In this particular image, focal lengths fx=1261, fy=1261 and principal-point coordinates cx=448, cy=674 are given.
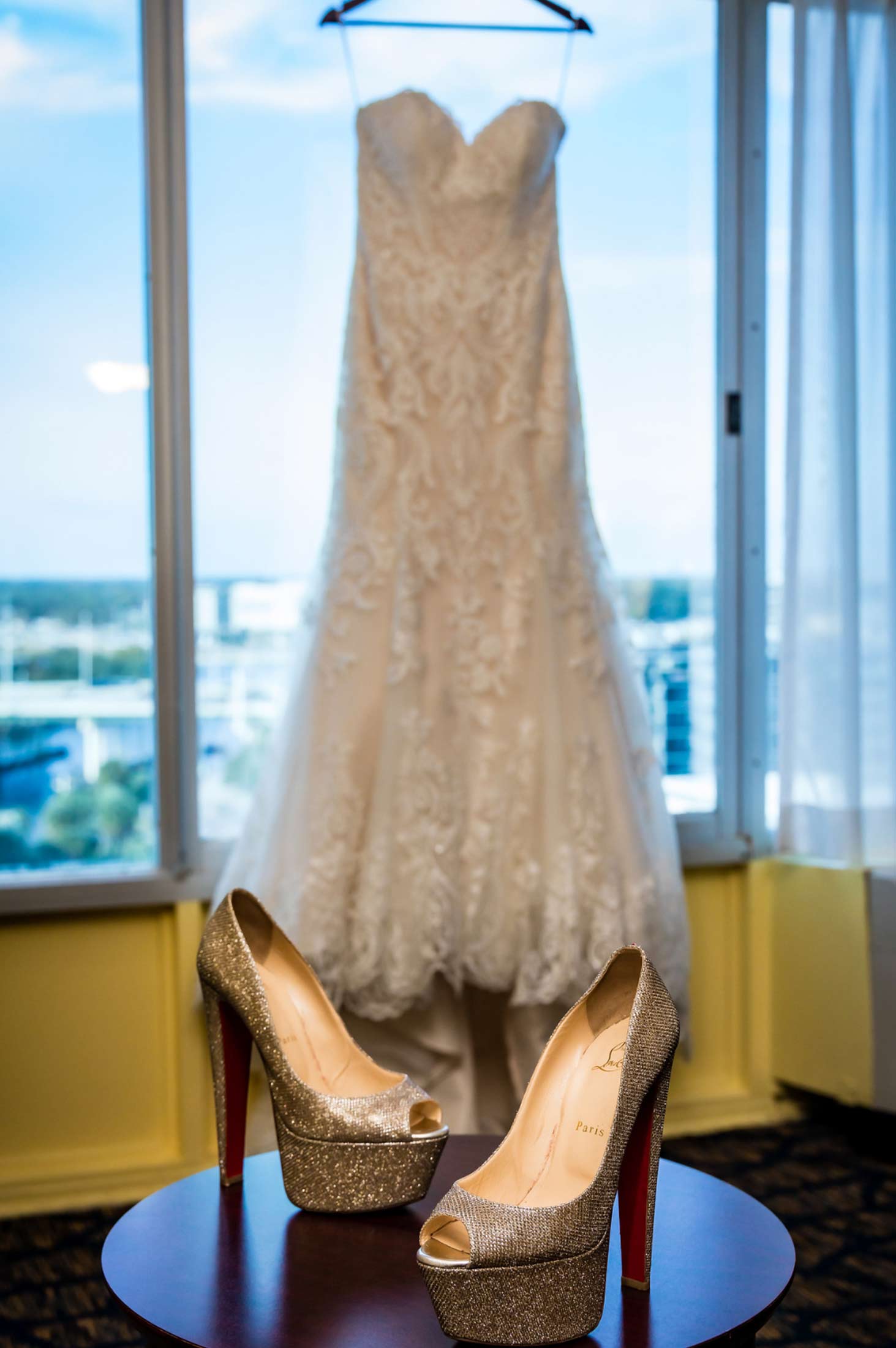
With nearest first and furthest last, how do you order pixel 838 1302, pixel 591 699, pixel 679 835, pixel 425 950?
pixel 838 1302 < pixel 425 950 < pixel 591 699 < pixel 679 835

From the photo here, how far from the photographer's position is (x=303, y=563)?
2.43 metres

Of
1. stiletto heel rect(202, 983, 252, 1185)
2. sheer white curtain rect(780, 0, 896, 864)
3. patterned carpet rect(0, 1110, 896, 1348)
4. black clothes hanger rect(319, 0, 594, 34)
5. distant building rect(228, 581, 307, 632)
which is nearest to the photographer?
stiletto heel rect(202, 983, 252, 1185)

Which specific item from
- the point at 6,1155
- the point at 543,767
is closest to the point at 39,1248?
the point at 6,1155

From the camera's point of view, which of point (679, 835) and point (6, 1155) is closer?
point (6, 1155)

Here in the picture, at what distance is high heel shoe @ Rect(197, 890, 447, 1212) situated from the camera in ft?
3.55

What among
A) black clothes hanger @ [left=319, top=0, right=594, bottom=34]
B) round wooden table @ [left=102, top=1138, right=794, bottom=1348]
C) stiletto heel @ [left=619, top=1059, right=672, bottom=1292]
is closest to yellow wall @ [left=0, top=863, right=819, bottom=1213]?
round wooden table @ [left=102, top=1138, right=794, bottom=1348]

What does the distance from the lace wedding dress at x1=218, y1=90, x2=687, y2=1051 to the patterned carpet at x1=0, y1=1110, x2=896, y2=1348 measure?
432 mm

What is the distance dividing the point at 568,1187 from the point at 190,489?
1646 mm

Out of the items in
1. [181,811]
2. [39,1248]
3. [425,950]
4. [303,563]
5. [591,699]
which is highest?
[303,563]

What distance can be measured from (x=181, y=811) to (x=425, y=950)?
1.93ft

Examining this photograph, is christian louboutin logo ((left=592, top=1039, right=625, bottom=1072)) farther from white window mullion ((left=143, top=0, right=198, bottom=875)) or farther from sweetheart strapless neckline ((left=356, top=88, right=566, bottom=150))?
sweetheart strapless neckline ((left=356, top=88, right=566, bottom=150))

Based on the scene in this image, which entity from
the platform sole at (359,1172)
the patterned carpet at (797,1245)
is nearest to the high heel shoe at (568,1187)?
the platform sole at (359,1172)

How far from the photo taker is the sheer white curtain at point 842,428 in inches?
98.3

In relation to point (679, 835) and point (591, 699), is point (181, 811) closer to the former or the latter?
point (591, 699)
